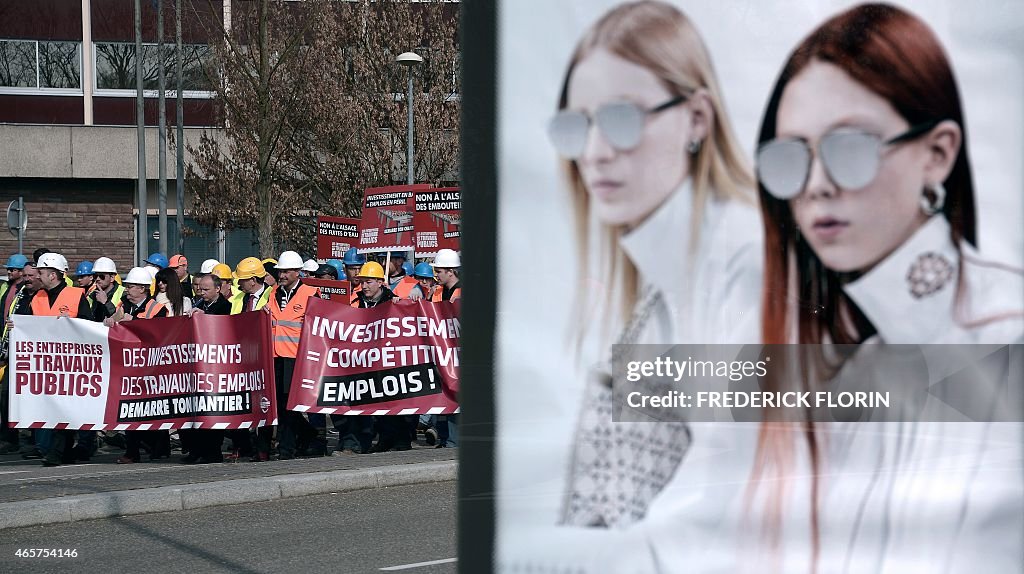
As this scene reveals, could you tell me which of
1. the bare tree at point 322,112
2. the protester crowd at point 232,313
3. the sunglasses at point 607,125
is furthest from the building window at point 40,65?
the sunglasses at point 607,125

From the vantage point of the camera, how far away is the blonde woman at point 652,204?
2.09 metres

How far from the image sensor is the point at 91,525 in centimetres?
912

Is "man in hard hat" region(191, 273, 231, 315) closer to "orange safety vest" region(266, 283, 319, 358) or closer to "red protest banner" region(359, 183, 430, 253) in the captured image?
"orange safety vest" region(266, 283, 319, 358)

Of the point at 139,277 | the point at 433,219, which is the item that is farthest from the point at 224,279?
the point at 433,219

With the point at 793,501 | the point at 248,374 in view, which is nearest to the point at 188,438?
the point at 248,374

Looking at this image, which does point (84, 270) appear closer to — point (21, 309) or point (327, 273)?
point (21, 309)

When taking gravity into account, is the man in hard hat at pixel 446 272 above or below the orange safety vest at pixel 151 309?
above

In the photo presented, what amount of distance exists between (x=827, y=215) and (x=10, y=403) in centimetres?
1172

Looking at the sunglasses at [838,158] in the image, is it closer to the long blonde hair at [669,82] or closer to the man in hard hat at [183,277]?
the long blonde hair at [669,82]

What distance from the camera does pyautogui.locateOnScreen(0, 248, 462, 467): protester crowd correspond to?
1245 cm

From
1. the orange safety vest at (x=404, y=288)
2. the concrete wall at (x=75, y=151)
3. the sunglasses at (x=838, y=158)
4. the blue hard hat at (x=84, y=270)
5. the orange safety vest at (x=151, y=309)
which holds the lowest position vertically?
the orange safety vest at (x=151, y=309)

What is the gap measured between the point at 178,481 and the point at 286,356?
2203 millimetres

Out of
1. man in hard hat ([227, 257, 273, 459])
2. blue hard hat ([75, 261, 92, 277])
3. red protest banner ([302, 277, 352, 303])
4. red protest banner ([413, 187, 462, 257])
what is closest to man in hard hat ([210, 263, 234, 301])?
man in hard hat ([227, 257, 273, 459])

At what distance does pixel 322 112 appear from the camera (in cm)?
2873
